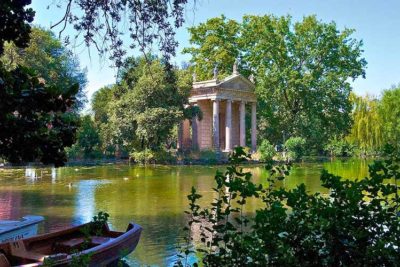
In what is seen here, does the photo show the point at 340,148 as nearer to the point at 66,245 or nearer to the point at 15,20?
the point at 66,245

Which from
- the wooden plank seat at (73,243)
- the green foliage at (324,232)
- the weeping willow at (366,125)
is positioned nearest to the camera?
the green foliage at (324,232)

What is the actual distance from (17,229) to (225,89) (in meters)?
39.4

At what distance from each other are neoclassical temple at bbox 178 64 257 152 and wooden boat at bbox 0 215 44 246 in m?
37.4

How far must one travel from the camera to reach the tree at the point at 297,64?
48.1 m

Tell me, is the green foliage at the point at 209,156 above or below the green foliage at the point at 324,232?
above

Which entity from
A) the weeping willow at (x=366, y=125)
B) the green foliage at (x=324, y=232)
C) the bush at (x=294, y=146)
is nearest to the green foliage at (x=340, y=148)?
the weeping willow at (x=366, y=125)

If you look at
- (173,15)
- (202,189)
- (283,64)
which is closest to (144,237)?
(173,15)

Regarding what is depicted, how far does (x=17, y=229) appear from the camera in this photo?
816 cm

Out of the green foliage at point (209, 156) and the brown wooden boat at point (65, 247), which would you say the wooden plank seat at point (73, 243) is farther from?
the green foliage at point (209, 156)

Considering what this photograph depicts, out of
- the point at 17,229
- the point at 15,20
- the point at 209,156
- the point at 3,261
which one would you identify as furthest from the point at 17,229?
the point at 209,156

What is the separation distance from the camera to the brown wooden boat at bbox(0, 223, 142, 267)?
6245mm

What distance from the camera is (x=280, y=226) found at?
3607mm

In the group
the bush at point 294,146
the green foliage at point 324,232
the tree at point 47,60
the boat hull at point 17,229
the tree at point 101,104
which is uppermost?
the tree at point 47,60

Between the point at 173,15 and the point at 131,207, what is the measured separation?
33.8 feet
